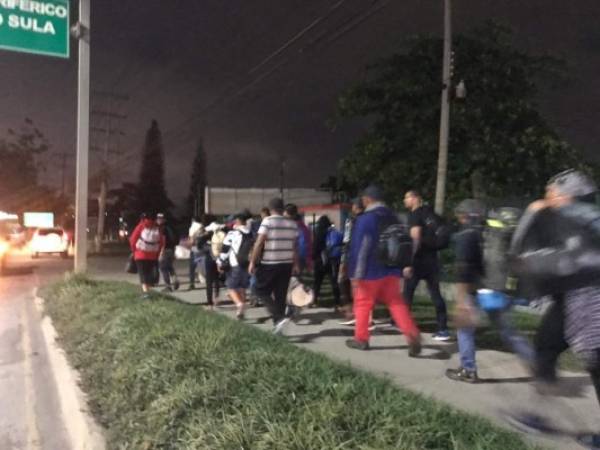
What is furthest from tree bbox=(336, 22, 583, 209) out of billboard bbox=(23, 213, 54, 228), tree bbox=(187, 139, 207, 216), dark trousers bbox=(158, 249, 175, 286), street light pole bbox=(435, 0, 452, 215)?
tree bbox=(187, 139, 207, 216)

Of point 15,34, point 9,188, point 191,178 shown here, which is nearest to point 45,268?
point 15,34

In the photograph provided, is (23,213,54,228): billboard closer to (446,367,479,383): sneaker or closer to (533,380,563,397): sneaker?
(446,367,479,383): sneaker

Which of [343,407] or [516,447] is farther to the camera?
[343,407]

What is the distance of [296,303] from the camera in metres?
8.45

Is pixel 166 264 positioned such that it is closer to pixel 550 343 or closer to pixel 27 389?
pixel 27 389

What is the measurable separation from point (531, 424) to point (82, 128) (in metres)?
11.2

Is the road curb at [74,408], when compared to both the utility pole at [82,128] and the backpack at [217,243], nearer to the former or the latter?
the backpack at [217,243]

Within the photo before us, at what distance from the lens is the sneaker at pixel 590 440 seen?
13.1 ft

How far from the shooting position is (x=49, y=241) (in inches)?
1193

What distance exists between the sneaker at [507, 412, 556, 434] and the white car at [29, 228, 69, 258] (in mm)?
29209

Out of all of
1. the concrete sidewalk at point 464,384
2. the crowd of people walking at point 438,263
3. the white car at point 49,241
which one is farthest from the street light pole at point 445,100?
the white car at point 49,241

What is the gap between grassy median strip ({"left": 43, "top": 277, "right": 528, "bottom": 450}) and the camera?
3.39 metres

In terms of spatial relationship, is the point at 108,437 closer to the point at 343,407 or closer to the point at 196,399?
the point at 196,399

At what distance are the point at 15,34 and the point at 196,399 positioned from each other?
997 centimetres
